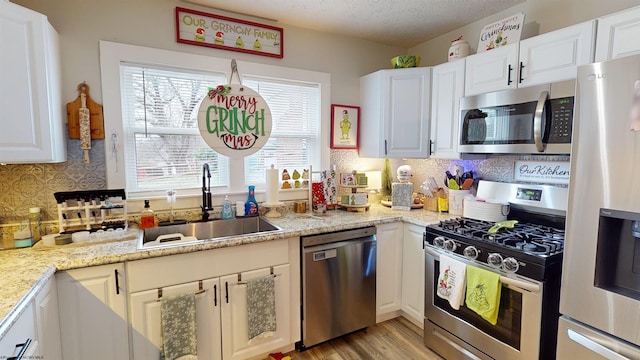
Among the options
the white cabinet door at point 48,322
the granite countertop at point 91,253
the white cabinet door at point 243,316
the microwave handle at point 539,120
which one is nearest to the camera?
the granite countertop at point 91,253

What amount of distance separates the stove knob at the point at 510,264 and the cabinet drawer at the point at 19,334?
2154mm

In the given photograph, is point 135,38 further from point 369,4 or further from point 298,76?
point 369,4

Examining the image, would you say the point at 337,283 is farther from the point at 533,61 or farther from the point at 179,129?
the point at 533,61

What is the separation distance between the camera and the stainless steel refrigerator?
1211 mm

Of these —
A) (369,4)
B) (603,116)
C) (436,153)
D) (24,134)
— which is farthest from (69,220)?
(603,116)

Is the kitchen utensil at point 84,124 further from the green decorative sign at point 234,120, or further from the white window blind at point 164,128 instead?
the green decorative sign at point 234,120

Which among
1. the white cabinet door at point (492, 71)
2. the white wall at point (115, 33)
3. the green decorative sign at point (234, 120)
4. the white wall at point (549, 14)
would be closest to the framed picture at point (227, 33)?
the white wall at point (115, 33)

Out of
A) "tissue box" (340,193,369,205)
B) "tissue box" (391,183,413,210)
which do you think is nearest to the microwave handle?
"tissue box" (391,183,413,210)

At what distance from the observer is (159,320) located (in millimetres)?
1739

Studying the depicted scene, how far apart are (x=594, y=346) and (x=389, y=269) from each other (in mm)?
1337

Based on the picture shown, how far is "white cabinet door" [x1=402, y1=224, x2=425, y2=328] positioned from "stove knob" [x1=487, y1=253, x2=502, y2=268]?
2.06 ft

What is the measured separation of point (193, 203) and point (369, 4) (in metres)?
2.03

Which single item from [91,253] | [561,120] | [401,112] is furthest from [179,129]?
[561,120]

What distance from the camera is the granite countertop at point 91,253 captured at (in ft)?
3.92
